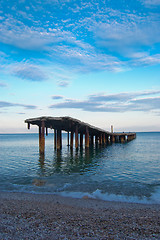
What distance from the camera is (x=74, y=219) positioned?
5.66m

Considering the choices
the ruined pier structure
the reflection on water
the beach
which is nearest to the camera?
→ the beach

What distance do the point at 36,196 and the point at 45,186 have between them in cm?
167

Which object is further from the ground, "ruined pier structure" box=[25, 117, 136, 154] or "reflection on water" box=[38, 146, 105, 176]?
"ruined pier structure" box=[25, 117, 136, 154]

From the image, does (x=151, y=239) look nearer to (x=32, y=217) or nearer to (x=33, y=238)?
(x=33, y=238)

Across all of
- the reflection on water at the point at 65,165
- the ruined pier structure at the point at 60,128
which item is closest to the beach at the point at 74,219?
the reflection on water at the point at 65,165

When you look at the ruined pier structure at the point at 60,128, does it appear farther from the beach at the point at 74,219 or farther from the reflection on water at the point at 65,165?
the beach at the point at 74,219

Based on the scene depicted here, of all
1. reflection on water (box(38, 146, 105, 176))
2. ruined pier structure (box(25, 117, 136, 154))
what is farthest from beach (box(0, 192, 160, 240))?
ruined pier structure (box(25, 117, 136, 154))

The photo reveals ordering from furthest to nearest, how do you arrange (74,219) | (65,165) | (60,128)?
1. (60,128)
2. (65,165)
3. (74,219)

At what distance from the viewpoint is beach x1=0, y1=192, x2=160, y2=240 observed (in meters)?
4.70

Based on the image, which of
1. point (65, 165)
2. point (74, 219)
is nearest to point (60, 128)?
point (65, 165)

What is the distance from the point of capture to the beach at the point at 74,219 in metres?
4.70

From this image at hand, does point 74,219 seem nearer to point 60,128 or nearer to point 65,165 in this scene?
point 65,165

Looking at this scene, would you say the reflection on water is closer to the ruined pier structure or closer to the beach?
the ruined pier structure

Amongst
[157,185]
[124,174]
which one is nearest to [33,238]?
[157,185]
